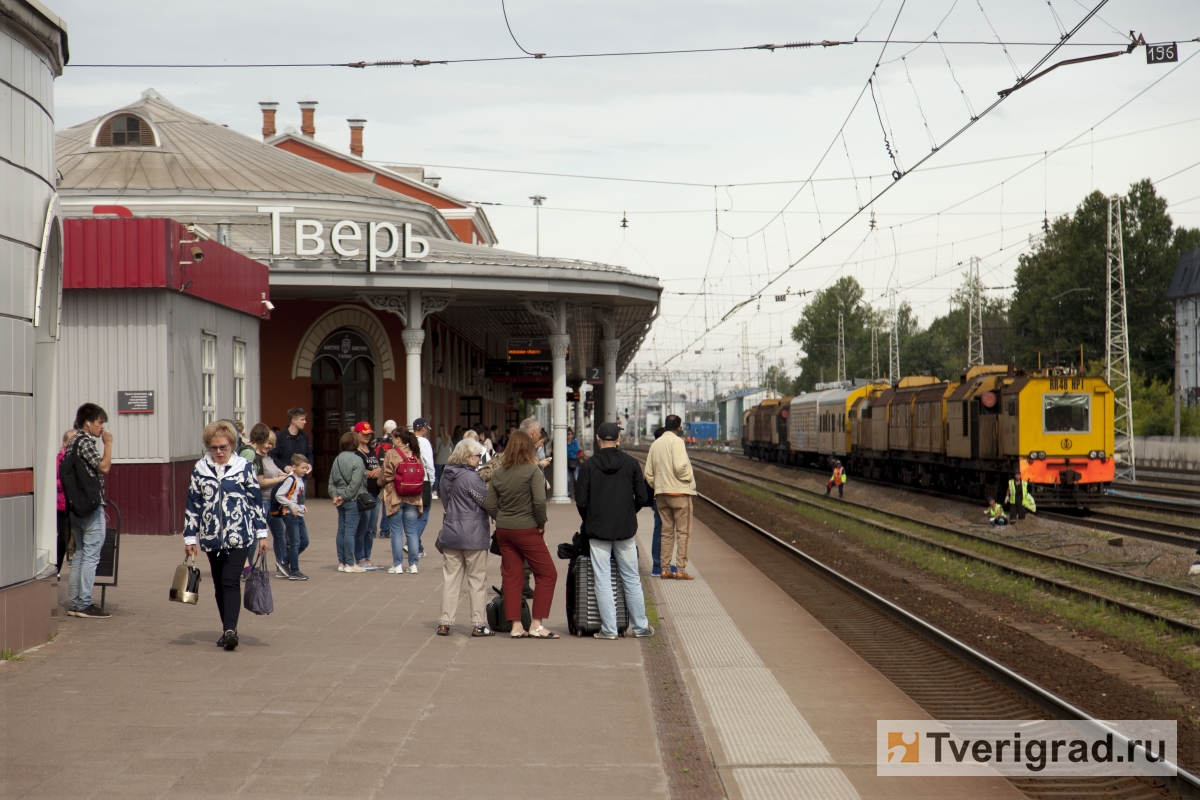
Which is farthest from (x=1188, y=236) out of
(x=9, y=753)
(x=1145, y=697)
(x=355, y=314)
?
(x=9, y=753)

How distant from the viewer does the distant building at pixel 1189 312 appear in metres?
70.3

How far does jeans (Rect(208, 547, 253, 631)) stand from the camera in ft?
29.3

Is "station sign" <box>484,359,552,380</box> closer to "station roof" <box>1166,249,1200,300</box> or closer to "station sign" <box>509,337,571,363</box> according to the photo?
"station sign" <box>509,337,571,363</box>

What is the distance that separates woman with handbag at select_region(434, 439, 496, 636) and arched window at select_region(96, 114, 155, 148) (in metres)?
23.2

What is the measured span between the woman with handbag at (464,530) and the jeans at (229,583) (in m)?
1.63

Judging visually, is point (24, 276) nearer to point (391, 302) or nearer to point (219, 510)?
point (219, 510)

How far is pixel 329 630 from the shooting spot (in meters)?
9.87

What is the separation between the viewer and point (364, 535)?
1453 centimetres

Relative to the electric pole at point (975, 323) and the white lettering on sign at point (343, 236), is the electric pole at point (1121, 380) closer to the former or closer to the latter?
the electric pole at point (975, 323)

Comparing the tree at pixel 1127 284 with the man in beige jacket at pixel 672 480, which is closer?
the man in beige jacket at pixel 672 480

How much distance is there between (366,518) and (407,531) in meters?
0.82

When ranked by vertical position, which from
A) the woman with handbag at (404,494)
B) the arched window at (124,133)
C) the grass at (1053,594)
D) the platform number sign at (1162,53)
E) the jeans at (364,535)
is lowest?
the grass at (1053,594)

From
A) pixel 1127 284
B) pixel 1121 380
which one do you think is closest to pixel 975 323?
pixel 1127 284

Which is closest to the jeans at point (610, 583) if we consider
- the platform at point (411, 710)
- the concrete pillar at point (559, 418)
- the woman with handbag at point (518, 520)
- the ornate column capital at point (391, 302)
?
the platform at point (411, 710)
